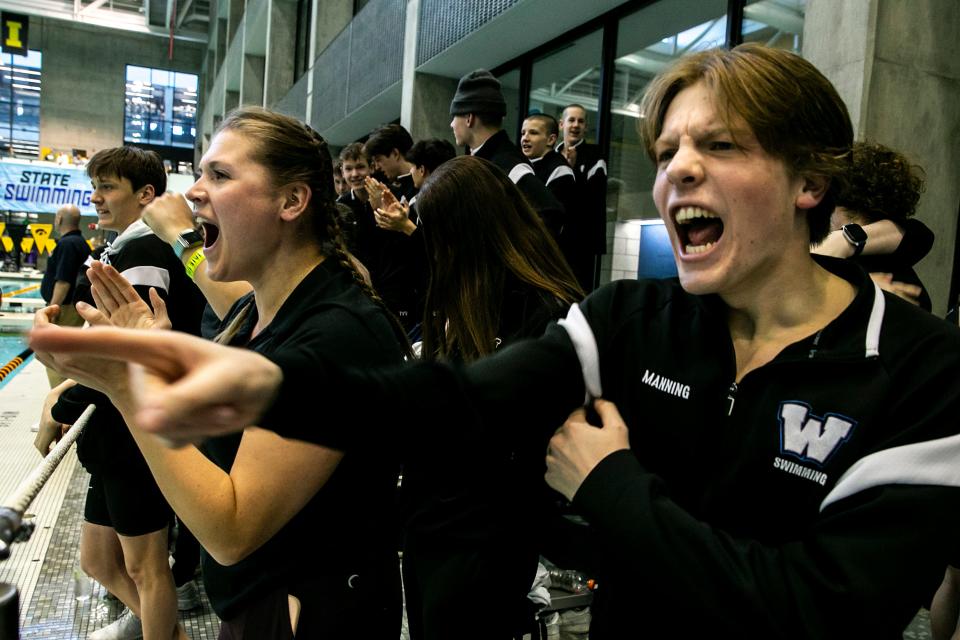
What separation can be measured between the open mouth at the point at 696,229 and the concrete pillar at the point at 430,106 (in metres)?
6.89

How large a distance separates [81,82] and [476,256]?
30.7 meters

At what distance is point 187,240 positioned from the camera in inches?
97.2

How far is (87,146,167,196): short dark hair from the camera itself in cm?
325

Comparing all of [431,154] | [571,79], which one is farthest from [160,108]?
→ [431,154]

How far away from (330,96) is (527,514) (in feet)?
36.9

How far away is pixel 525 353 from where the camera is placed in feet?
3.57

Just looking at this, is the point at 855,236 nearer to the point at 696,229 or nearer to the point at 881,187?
the point at 881,187

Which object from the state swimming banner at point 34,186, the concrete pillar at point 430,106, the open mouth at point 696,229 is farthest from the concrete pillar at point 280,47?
the open mouth at point 696,229

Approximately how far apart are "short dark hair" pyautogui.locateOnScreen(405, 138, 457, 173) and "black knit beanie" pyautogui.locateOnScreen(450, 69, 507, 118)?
387 mm

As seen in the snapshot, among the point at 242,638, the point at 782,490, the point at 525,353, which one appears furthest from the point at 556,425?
the point at 242,638

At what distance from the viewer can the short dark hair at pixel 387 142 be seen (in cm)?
495

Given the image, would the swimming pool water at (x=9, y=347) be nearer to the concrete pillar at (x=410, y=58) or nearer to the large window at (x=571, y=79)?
the concrete pillar at (x=410, y=58)

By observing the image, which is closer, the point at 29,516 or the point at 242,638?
the point at 242,638

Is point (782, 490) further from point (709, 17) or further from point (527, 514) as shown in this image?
point (709, 17)
